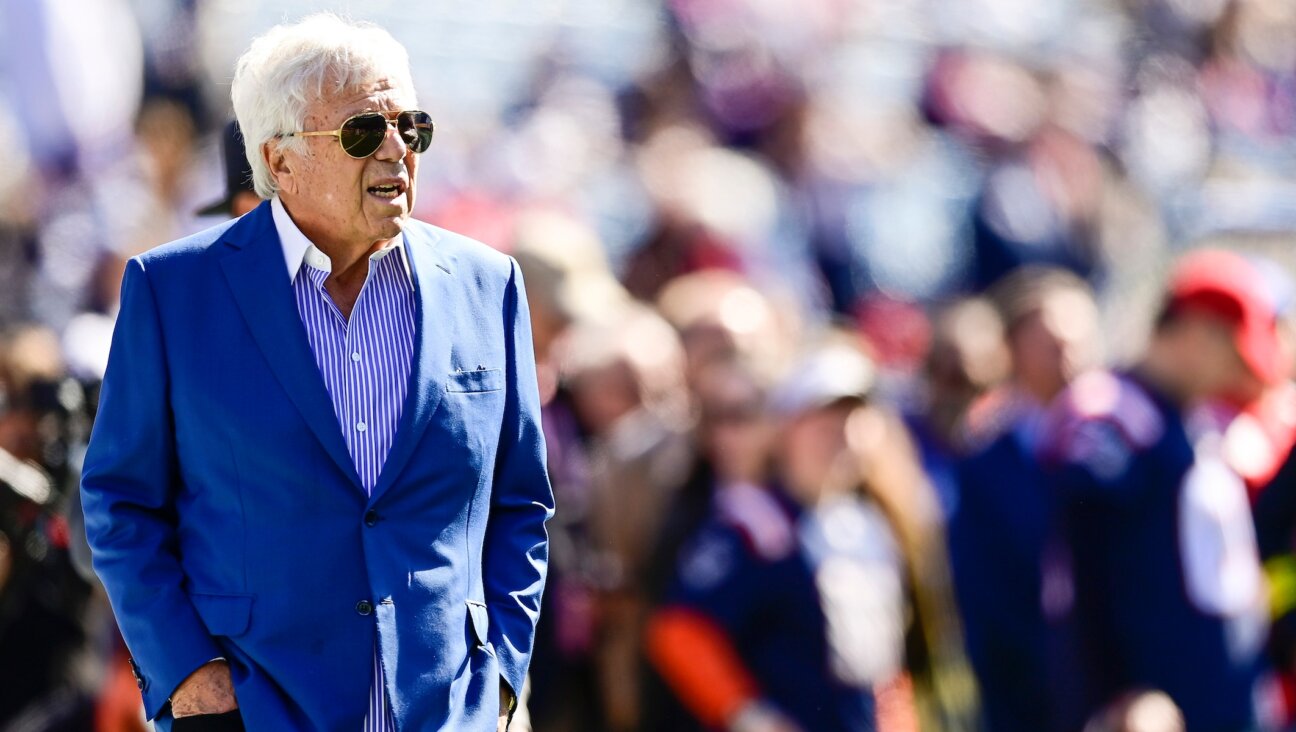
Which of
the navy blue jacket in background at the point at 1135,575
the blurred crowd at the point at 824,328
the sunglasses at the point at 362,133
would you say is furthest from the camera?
the navy blue jacket in background at the point at 1135,575

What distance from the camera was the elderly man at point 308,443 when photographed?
312 cm

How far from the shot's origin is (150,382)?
3141 mm

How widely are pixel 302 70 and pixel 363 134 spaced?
0.49 feet

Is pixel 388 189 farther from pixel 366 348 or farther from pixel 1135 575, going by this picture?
pixel 1135 575

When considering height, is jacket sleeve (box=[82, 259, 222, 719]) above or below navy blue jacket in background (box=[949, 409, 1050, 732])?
above

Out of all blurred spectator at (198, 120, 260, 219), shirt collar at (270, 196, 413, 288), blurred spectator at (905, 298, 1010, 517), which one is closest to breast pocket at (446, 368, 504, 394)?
shirt collar at (270, 196, 413, 288)

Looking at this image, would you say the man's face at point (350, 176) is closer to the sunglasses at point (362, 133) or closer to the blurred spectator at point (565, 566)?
the sunglasses at point (362, 133)

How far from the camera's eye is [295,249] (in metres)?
3.28

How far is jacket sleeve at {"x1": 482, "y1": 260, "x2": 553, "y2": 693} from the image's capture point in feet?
11.2

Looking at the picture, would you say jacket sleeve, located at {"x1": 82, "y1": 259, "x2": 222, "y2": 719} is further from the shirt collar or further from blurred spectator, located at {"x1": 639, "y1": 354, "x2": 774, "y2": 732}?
blurred spectator, located at {"x1": 639, "y1": 354, "x2": 774, "y2": 732}

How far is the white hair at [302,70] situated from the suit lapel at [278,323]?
0.51ft

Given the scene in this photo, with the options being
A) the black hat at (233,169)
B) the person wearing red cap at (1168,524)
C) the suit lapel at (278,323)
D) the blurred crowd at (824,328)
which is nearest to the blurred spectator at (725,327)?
the blurred crowd at (824,328)

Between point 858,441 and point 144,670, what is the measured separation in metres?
2.95

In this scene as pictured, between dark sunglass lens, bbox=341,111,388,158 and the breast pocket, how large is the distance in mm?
414
